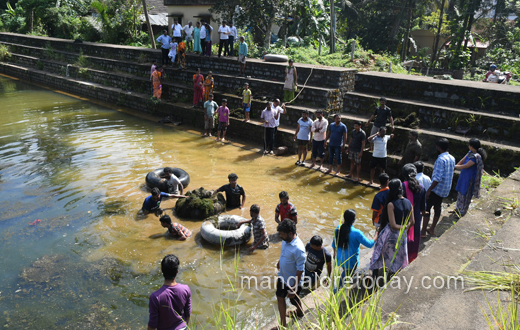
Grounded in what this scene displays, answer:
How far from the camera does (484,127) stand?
9773 mm

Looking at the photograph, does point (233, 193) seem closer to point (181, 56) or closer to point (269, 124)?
point (269, 124)

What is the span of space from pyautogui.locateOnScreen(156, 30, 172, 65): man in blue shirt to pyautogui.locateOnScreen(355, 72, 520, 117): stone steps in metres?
9.54

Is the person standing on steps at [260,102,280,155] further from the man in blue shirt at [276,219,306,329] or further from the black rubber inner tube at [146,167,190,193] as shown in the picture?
the man in blue shirt at [276,219,306,329]

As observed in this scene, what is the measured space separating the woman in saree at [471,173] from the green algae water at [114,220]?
1825mm

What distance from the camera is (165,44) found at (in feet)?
58.0

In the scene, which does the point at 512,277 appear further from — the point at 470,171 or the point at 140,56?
the point at 140,56

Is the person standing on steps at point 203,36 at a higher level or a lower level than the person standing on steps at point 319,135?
higher

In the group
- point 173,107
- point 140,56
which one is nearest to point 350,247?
point 173,107

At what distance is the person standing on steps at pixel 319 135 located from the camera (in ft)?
33.7

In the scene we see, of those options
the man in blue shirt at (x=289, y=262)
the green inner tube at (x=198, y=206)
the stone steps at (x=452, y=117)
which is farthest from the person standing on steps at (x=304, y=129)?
the man in blue shirt at (x=289, y=262)

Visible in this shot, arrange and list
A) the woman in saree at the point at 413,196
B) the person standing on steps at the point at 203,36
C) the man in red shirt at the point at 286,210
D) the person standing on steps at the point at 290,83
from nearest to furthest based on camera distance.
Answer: the woman in saree at the point at 413,196 → the man in red shirt at the point at 286,210 → the person standing on steps at the point at 290,83 → the person standing on steps at the point at 203,36

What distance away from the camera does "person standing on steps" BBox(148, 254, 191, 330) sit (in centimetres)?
354

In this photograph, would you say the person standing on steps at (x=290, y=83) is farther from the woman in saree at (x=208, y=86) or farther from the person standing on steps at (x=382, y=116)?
the person standing on steps at (x=382, y=116)

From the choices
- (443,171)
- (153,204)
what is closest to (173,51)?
(153,204)
